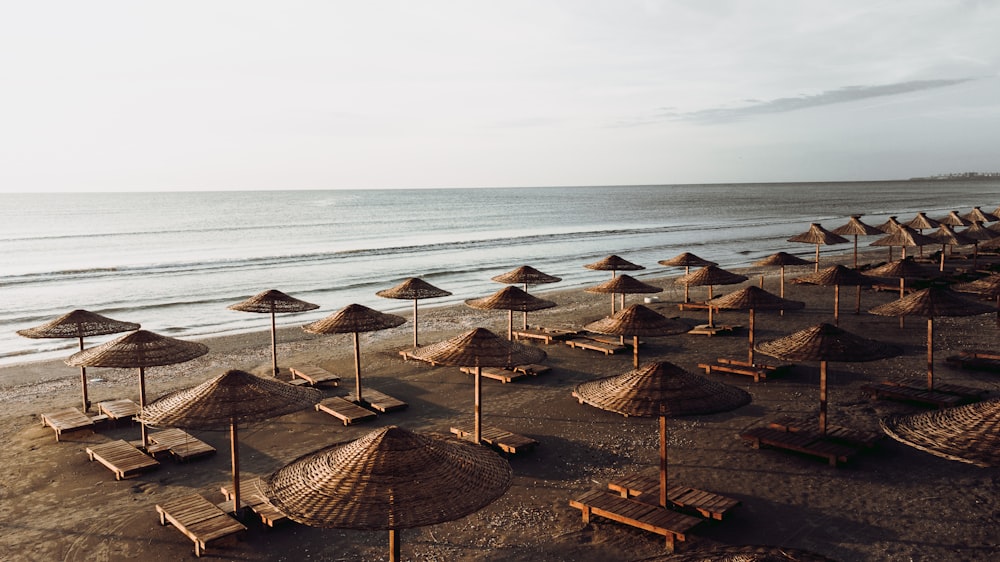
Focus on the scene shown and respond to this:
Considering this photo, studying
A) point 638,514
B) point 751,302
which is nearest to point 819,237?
point 751,302

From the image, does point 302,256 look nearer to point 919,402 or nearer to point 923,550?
point 919,402

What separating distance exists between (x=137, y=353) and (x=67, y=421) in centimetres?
295

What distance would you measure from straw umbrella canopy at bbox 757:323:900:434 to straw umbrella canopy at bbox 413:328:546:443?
4095 mm

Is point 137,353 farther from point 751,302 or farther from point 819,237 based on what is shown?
point 819,237

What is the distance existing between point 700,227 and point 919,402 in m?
65.0

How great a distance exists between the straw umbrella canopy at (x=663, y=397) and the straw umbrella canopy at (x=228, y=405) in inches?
161

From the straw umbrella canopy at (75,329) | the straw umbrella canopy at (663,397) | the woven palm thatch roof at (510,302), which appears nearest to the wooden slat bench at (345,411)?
the straw umbrella canopy at (75,329)

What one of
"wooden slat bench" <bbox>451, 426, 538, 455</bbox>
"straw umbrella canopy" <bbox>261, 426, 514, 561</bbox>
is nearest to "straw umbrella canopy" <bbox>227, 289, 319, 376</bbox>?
"wooden slat bench" <bbox>451, 426, 538, 455</bbox>

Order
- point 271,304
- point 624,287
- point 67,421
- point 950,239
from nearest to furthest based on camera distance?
point 67,421 < point 271,304 < point 624,287 < point 950,239

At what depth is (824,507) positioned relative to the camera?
974 cm

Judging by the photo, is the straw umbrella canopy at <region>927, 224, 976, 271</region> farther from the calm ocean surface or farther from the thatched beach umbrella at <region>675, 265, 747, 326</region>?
the thatched beach umbrella at <region>675, 265, 747, 326</region>

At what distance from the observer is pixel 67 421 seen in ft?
43.8

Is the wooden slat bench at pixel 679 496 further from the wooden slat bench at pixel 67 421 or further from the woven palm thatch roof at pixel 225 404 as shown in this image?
the wooden slat bench at pixel 67 421

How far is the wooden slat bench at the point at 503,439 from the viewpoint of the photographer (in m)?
11.9
